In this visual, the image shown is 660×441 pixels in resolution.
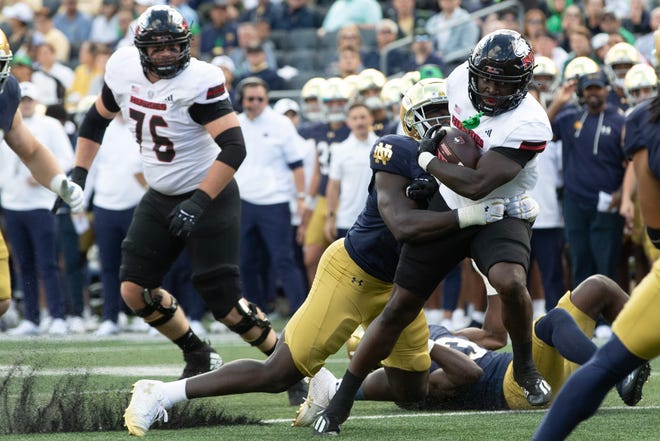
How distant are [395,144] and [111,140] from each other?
5822 millimetres

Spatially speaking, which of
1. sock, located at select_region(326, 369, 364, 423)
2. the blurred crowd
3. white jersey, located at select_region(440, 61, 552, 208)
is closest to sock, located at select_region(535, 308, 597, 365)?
white jersey, located at select_region(440, 61, 552, 208)

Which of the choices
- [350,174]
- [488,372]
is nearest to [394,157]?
[488,372]

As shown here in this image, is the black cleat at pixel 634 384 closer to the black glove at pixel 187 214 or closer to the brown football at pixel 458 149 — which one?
the brown football at pixel 458 149

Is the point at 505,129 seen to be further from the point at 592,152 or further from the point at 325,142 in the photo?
the point at 325,142

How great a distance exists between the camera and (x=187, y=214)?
234 inches

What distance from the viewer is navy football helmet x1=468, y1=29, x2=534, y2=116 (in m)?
5.00

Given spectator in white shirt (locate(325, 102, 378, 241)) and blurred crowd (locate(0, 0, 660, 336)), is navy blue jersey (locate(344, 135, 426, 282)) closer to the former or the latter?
blurred crowd (locate(0, 0, 660, 336))

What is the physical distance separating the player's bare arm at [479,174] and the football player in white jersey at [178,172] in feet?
5.05

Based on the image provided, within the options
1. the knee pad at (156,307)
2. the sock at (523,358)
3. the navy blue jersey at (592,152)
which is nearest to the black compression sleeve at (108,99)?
the knee pad at (156,307)

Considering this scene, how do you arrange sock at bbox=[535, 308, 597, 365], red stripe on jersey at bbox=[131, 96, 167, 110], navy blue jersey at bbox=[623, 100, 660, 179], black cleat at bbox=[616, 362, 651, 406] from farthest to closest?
red stripe on jersey at bbox=[131, 96, 167, 110], black cleat at bbox=[616, 362, 651, 406], sock at bbox=[535, 308, 597, 365], navy blue jersey at bbox=[623, 100, 660, 179]

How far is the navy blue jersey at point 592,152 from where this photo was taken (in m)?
9.45

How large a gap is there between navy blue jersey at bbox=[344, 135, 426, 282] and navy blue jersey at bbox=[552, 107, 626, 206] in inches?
180

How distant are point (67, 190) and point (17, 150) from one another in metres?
0.30

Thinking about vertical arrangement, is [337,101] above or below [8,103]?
below
